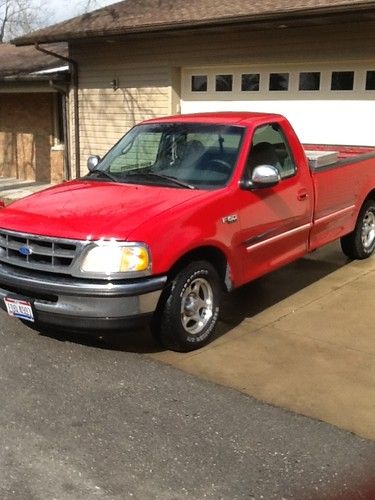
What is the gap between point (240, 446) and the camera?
3.58 metres

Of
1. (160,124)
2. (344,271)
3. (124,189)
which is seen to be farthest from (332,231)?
(124,189)

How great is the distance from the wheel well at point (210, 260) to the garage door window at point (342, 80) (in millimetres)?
5731

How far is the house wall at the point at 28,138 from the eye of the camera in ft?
50.1

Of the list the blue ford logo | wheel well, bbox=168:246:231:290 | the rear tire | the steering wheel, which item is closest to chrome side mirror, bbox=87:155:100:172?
the steering wheel

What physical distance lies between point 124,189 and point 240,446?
8.04 feet

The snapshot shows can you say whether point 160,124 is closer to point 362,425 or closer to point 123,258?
point 123,258

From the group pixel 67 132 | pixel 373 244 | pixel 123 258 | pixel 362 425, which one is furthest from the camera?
pixel 67 132

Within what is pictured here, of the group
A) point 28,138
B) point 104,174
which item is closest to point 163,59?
point 28,138

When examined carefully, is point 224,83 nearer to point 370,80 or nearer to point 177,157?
point 370,80

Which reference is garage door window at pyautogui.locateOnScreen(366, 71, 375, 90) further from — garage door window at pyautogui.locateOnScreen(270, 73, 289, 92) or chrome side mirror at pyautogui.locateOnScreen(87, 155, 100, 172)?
chrome side mirror at pyautogui.locateOnScreen(87, 155, 100, 172)

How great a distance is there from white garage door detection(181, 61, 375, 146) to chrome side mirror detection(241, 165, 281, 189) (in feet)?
16.4

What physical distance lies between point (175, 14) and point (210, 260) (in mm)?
7493

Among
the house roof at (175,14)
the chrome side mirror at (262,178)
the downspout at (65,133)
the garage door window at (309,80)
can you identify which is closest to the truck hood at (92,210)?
the chrome side mirror at (262,178)

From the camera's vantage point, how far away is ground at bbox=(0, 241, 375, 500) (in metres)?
3.24
